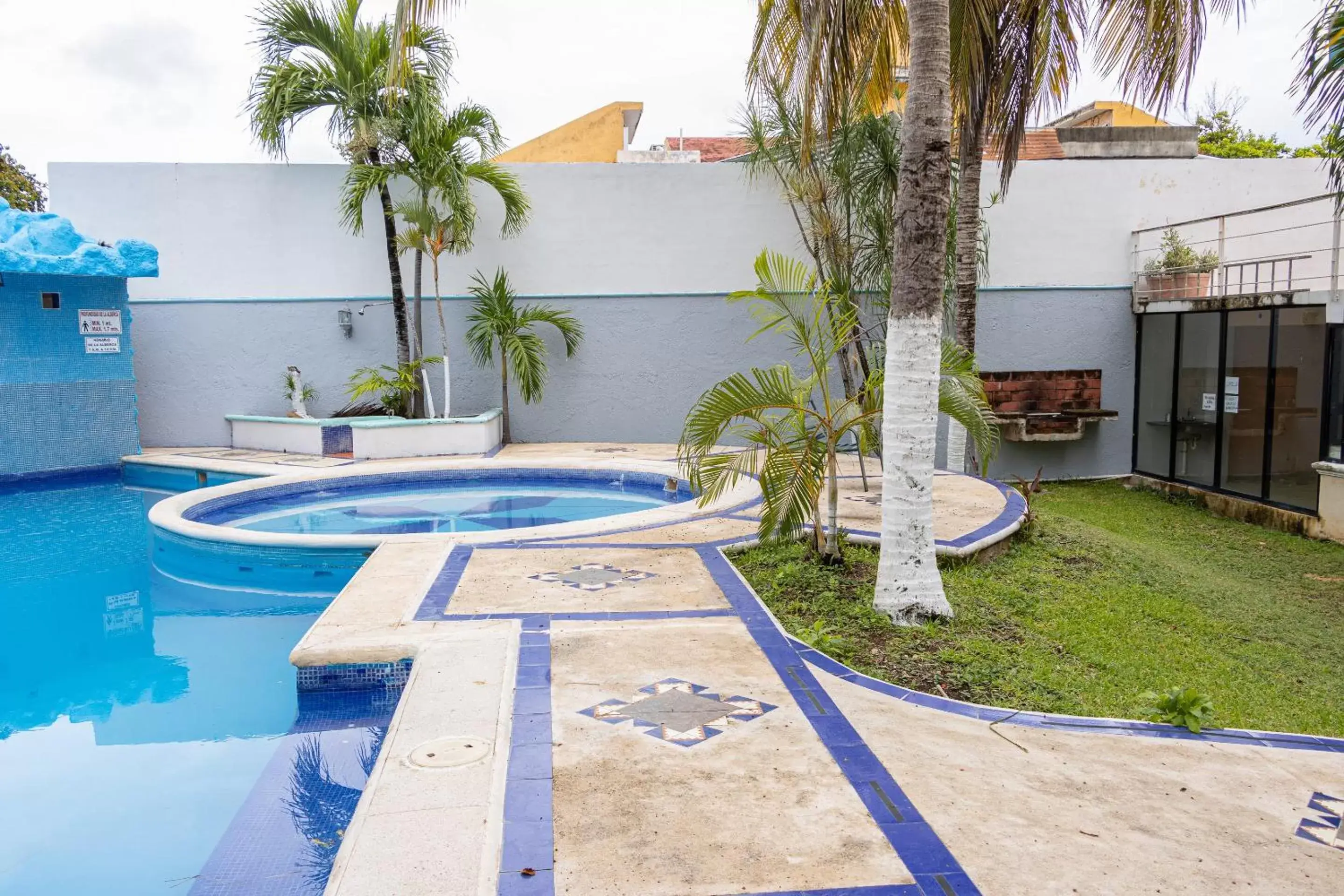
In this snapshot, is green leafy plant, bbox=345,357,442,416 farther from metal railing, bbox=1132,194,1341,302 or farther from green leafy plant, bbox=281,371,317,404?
metal railing, bbox=1132,194,1341,302

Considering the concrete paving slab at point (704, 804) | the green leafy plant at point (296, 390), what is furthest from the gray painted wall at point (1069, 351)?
the concrete paving slab at point (704, 804)

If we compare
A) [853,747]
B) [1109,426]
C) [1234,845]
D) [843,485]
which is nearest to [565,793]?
[853,747]

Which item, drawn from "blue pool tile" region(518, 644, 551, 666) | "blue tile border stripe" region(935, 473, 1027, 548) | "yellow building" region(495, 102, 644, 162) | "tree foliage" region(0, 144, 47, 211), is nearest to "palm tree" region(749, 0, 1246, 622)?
"blue tile border stripe" region(935, 473, 1027, 548)

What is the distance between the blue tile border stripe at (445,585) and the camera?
5.05 m

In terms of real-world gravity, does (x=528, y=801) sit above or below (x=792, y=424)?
below

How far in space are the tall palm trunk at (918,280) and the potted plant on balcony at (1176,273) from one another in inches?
325

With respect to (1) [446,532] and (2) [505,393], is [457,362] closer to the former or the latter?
(2) [505,393]

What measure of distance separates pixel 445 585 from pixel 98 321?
839 centimetres

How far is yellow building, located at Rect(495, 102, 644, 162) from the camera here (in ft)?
67.9

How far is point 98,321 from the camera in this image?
37.8 ft

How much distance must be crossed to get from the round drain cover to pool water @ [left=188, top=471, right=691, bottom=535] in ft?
16.1

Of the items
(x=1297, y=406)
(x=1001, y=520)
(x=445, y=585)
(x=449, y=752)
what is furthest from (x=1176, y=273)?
(x=449, y=752)

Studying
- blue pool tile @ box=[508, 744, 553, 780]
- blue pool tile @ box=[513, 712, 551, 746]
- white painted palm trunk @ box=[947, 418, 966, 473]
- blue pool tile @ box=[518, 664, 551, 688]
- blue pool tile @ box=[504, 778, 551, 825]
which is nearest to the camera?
blue pool tile @ box=[504, 778, 551, 825]

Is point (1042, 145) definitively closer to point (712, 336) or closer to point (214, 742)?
point (712, 336)
